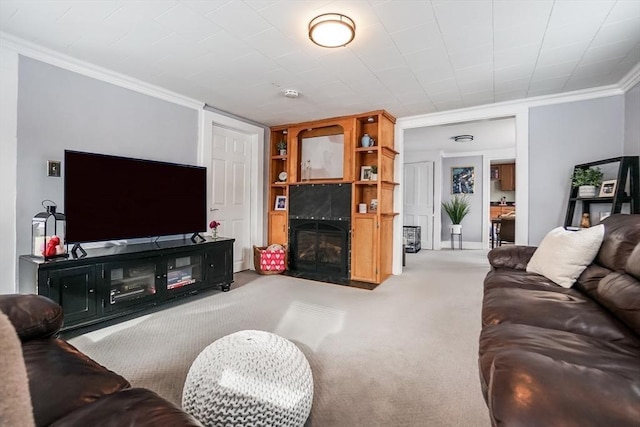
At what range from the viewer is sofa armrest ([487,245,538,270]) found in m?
2.57

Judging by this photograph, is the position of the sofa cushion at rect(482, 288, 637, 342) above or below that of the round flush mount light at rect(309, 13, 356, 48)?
below

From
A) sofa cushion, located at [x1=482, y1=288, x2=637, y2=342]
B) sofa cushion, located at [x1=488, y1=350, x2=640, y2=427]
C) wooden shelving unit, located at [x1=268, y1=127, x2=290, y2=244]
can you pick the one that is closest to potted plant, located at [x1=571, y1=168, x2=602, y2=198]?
sofa cushion, located at [x1=482, y1=288, x2=637, y2=342]

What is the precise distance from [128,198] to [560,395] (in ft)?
10.9

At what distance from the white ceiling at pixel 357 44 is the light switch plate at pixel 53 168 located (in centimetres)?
95

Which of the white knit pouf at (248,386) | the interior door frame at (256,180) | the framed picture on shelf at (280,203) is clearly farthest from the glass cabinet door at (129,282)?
the framed picture on shelf at (280,203)

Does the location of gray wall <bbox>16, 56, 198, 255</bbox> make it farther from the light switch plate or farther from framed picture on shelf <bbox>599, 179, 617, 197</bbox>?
framed picture on shelf <bbox>599, 179, 617, 197</bbox>

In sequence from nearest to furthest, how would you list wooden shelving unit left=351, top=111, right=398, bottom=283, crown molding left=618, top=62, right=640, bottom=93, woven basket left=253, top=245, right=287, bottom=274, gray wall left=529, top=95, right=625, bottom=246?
crown molding left=618, top=62, right=640, bottom=93
gray wall left=529, top=95, right=625, bottom=246
wooden shelving unit left=351, top=111, right=398, bottom=283
woven basket left=253, top=245, right=287, bottom=274

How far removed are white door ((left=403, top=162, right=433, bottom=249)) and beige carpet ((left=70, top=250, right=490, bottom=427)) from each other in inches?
136

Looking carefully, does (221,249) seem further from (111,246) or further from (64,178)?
(64,178)

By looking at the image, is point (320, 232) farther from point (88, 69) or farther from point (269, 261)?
point (88, 69)

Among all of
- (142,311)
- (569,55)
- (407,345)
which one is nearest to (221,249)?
(142,311)

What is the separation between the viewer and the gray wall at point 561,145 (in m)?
3.26

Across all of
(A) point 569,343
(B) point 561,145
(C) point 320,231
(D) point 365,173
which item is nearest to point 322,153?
(D) point 365,173

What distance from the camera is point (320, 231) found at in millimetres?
4543
